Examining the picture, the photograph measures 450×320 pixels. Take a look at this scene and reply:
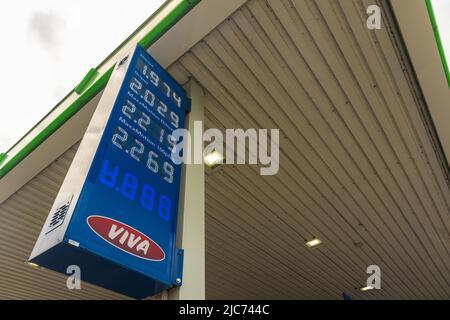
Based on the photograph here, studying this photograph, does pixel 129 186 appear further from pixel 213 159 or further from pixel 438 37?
pixel 438 37

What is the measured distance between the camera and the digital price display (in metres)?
1.54

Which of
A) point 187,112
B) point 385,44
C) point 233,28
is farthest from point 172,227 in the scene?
point 385,44

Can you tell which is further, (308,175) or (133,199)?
(308,175)

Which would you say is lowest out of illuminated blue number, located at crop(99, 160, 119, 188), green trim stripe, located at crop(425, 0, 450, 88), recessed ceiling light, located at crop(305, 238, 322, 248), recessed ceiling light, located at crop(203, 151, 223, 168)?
illuminated blue number, located at crop(99, 160, 119, 188)

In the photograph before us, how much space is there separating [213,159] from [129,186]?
1887mm

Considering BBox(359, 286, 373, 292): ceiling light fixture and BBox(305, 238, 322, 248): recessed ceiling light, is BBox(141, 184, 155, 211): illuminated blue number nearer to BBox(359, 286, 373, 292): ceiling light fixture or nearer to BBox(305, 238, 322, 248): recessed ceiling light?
BBox(305, 238, 322, 248): recessed ceiling light

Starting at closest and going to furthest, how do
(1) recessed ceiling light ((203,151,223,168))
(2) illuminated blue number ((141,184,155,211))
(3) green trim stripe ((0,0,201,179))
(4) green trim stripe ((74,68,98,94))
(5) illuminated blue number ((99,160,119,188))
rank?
(5) illuminated blue number ((99,160,119,188)), (2) illuminated blue number ((141,184,155,211)), (3) green trim stripe ((0,0,201,179)), (4) green trim stripe ((74,68,98,94)), (1) recessed ceiling light ((203,151,223,168))

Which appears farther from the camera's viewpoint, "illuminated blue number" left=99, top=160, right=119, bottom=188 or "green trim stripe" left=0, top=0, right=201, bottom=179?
"green trim stripe" left=0, top=0, right=201, bottom=179

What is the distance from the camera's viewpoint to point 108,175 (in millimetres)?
1752

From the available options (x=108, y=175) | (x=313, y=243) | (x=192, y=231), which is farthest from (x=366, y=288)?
(x=108, y=175)

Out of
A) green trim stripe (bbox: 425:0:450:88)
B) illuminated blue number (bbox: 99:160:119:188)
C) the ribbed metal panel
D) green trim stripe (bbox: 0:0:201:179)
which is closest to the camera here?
illuminated blue number (bbox: 99:160:119:188)

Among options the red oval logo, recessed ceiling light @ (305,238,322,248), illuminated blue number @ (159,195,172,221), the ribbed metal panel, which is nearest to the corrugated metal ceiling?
the ribbed metal panel

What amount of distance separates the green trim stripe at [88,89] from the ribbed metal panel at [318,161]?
0.91 ft

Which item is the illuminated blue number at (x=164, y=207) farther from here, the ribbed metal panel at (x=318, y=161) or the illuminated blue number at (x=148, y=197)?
the ribbed metal panel at (x=318, y=161)
